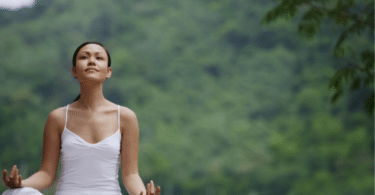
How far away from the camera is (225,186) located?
15.3 m

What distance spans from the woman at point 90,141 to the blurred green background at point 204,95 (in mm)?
12769

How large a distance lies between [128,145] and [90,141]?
16cm

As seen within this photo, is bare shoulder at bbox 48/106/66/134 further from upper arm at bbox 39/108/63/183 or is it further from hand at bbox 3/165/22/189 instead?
hand at bbox 3/165/22/189

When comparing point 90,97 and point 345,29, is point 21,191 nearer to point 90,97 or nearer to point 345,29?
point 90,97

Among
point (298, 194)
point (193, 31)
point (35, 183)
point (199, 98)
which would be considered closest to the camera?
point (35, 183)

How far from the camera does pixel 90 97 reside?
6.01ft

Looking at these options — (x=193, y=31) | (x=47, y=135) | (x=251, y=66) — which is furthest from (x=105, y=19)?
(x=47, y=135)

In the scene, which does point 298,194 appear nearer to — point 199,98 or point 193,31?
point 199,98

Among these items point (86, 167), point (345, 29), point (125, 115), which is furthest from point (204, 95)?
point (86, 167)

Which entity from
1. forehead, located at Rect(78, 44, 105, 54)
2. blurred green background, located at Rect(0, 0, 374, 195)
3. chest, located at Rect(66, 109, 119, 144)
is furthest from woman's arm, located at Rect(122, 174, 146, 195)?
blurred green background, located at Rect(0, 0, 374, 195)

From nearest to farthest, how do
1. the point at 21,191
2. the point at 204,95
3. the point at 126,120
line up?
the point at 21,191 → the point at 126,120 → the point at 204,95

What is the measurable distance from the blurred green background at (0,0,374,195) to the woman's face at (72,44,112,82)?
12.8 meters

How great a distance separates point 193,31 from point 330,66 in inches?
217

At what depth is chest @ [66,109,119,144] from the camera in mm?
1773
